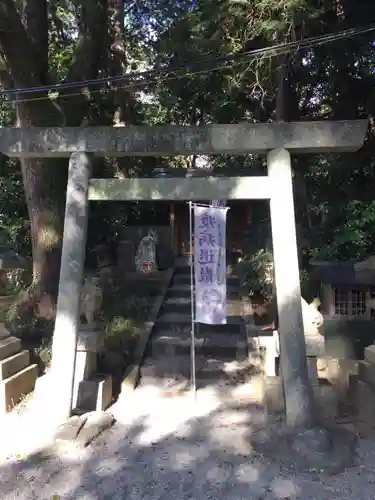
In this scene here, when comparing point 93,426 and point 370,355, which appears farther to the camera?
point 370,355

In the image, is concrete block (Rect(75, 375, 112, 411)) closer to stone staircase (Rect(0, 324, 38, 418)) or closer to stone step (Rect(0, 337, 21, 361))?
stone staircase (Rect(0, 324, 38, 418))

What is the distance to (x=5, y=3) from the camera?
741 centimetres

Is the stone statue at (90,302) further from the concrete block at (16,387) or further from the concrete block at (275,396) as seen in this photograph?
the concrete block at (275,396)

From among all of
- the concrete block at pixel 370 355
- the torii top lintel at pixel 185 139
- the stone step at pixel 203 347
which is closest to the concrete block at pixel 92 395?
the stone step at pixel 203 347

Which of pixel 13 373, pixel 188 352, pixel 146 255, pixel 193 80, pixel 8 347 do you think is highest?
pixel 193 80

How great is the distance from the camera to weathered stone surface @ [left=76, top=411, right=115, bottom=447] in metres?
5.10

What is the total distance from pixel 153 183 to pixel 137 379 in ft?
11.0

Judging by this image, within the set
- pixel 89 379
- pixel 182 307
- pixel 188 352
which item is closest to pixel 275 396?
pixel 89 379

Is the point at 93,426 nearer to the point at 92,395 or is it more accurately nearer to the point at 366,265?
the point at 92,395

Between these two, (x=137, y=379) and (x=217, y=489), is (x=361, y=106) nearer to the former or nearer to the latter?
(x=137, y=379)

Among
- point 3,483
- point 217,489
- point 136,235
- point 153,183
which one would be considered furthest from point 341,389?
point 136,235

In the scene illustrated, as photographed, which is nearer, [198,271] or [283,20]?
[198,271]

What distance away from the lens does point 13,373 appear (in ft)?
20.6

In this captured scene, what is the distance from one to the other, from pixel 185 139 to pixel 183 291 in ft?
20.0
